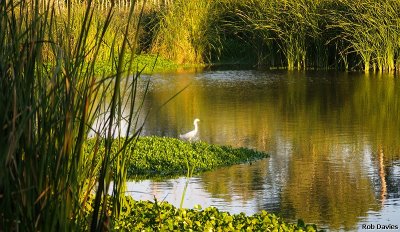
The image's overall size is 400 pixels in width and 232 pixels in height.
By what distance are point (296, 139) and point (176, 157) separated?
117 inches

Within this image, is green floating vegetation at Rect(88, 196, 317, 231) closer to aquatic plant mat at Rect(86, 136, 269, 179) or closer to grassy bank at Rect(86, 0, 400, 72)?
aquatic plant mat at Rect(86, 136, 269, 179)

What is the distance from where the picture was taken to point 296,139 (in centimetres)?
1389

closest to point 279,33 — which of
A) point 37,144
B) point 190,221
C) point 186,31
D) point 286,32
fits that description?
point 286,32

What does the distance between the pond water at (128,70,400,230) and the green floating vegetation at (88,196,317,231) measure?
0.82 meters

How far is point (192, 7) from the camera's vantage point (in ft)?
91.3

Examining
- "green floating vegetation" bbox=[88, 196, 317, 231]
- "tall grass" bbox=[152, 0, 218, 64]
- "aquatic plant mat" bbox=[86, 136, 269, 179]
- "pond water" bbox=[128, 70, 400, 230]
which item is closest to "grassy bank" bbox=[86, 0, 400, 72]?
"tall grass" bbox=[152, 0, 218, 64]

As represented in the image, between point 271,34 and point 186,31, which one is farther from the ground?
point 186,31

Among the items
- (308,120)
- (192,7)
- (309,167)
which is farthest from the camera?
(192,7)

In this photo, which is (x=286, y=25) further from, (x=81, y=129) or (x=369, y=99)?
(x=81, y=129)

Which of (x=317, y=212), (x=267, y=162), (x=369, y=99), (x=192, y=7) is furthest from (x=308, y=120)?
(x=192, y=7)

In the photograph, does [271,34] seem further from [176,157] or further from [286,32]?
[176,157]

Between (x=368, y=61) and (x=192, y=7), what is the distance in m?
6.01

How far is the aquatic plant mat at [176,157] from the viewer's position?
11078 millimetres

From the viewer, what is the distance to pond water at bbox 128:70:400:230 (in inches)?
372
